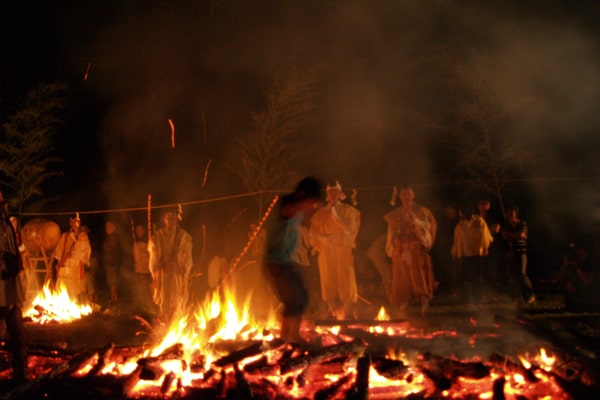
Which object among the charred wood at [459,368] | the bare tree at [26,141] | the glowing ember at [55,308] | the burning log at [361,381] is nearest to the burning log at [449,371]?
the charred wood at [459,368]

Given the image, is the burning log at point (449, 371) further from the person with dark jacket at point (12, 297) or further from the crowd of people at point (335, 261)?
the person with dark jacket at point (12, 297)

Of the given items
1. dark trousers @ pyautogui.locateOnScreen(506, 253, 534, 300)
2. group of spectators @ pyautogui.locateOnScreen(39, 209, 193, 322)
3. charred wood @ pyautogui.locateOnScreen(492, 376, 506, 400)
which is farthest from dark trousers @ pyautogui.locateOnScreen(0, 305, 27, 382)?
dark trousers @ pyautogui.locateOnScreen(506, 253, 534, 300)

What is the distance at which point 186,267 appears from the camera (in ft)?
28.9

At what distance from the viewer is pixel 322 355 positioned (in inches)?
191

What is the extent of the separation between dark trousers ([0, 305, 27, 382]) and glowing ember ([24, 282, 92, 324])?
408 cm

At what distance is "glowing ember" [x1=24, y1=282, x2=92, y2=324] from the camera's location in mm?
8859

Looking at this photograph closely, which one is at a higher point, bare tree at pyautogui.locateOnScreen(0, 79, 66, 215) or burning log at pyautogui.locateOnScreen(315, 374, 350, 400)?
bare tree at pyautogui.locateOnScreen(0, 79, 66, 215)

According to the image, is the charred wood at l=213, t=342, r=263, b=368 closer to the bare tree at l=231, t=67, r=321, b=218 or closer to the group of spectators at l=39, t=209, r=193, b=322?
the group of spectators at l=39, t=209, r=193, b=322

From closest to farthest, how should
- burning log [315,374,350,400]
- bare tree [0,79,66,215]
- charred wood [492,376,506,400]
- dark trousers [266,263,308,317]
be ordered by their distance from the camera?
charred wood [492,376,506,400], burning log [315,374,350,400], dark trousers [266,263,308,317], bare tree [0,79,66,215]

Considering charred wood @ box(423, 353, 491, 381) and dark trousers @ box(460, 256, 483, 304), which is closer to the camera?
charred wood @ box(423, 353, 491, 381)

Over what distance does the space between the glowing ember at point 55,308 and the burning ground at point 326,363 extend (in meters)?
3.06

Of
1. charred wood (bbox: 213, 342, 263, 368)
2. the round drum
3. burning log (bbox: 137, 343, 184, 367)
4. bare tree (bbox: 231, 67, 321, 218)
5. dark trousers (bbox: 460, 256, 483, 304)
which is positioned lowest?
dark trousers (bbox: 460, 256, 483, 304)

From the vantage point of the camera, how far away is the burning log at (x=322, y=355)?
466 centimetres

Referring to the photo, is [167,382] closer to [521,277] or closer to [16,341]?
[16,341]
